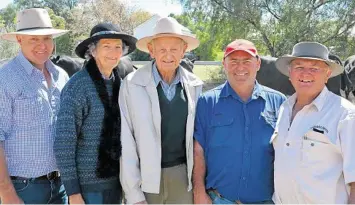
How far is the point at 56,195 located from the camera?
3004 millimetres

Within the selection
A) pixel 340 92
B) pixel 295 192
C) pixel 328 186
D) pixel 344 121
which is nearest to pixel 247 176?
pixel 295 192

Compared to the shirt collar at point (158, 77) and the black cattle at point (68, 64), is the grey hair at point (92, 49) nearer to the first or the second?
the shirt collar at point (158, 77)

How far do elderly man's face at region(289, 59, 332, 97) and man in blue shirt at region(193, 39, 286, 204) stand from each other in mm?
247

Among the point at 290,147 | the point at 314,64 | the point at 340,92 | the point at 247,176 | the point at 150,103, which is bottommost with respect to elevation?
the point at 340,92

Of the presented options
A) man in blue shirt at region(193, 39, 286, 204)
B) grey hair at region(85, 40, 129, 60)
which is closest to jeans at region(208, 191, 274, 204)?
man in blue shirt at region(193, 39, 286, 204)

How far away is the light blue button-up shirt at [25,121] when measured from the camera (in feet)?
8.93

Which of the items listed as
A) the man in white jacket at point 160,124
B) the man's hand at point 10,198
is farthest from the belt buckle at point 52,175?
the man in white jacket at point 160,124

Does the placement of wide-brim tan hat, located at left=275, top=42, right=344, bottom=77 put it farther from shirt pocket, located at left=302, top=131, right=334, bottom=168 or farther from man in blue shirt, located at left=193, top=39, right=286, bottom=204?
shirt pocket, located at left=302, top=131, right=334, bottom=168

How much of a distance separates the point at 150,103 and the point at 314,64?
1095mm

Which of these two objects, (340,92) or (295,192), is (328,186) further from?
(340,92)

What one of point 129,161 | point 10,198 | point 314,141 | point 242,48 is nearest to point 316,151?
point 314,141

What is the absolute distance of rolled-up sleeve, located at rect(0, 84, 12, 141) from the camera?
2.69 metres

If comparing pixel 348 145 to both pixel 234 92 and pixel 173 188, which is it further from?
pixel 173 188

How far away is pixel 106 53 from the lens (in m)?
2.84
